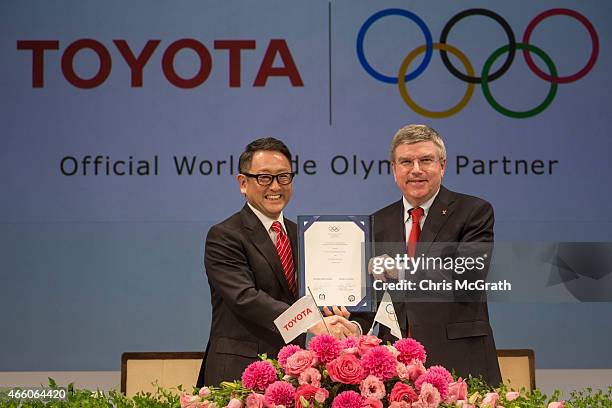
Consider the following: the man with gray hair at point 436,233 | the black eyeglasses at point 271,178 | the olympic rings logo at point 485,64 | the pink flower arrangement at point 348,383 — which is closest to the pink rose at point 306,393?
the pink flower arrangement at point 348,383

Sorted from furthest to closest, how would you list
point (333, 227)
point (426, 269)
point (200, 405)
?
point (426, 269)
point (333, 227)
point (200, 405)

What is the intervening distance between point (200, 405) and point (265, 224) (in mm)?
1274

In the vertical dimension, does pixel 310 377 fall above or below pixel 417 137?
below

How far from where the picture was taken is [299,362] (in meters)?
2.00

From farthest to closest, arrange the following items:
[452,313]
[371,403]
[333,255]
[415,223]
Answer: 1. [415,223]
2. [452,313]
3. [333,255]
4. [371,403]

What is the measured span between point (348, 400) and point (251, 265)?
1.27 metres

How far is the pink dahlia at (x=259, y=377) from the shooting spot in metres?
2.01

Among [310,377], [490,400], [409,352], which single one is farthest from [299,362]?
[490,400]

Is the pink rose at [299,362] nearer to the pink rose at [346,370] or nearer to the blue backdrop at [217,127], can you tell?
the pink rose at [346,370]

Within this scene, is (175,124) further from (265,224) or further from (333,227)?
(333,227)

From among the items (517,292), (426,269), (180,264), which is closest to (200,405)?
(426,269)

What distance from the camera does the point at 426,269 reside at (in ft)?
9.00

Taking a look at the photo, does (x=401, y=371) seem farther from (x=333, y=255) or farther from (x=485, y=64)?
(x=485, y=64)

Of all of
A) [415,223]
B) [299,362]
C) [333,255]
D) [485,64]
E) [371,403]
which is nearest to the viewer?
[371,403]
